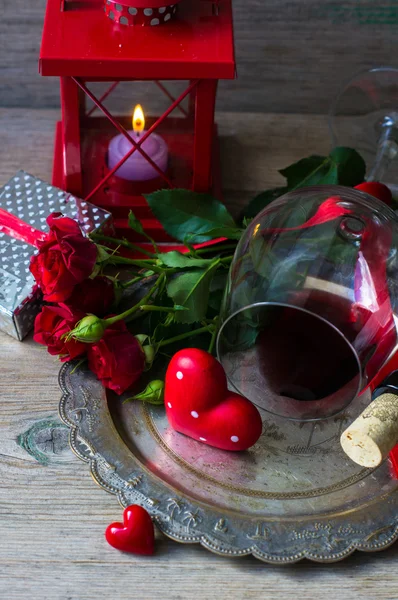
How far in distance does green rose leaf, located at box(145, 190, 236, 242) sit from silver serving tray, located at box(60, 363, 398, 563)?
0.47 feet

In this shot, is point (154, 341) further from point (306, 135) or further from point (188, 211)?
point (306, 135)

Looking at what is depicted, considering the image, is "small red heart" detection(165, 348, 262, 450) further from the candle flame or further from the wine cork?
the candle flame

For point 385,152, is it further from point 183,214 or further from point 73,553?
point 73,553

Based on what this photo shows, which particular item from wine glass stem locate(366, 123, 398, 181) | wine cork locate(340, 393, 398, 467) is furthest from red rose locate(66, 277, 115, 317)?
wine glass stem locate(366, 123, 398, 181)

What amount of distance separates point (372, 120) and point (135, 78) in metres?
0.30

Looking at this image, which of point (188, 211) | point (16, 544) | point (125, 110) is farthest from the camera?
point (125, 110)

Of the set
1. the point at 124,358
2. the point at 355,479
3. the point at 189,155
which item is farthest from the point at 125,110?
the point at 355,479

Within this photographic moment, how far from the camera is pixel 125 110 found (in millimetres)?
747

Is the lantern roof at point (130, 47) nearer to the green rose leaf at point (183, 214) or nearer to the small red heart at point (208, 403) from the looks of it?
the green rose leaf at point (183, 214)

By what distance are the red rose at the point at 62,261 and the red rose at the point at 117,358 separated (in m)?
0.04

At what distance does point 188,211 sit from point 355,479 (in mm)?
255

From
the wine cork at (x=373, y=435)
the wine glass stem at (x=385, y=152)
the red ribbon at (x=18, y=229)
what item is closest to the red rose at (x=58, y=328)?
the red ribbon at (x=18, y=229)

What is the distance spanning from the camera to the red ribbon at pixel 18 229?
62 cm

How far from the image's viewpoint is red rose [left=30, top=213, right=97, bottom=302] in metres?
0.51
